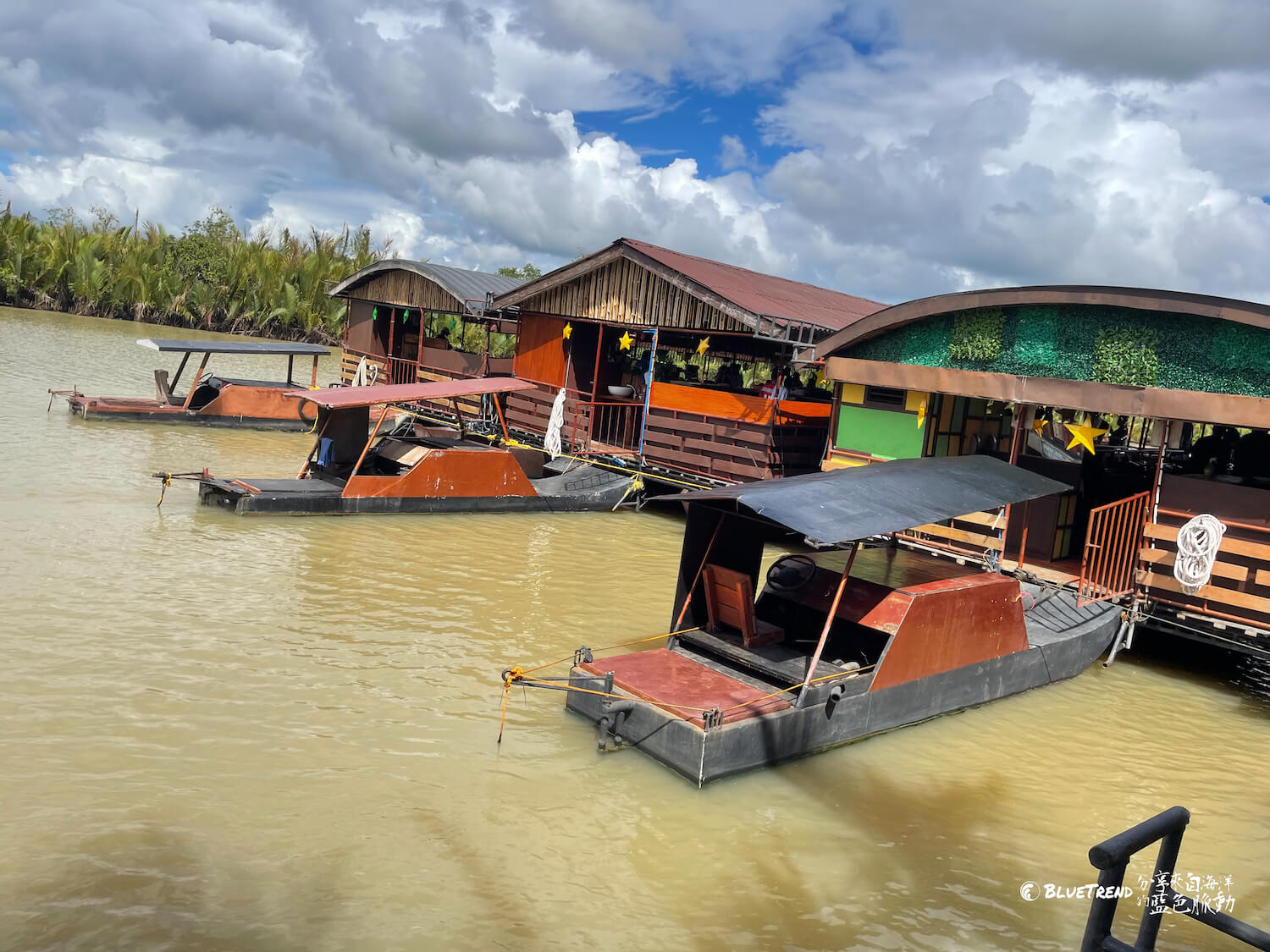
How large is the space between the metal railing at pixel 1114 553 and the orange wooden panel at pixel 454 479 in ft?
29.5

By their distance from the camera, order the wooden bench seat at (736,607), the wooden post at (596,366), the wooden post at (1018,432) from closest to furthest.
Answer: the wooden bench seat at (736,607)
the wooden post at (1018,432)
the wooden post at (596,366)

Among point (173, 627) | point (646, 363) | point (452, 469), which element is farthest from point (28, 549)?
point (646, 363)

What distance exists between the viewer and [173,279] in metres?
44.8

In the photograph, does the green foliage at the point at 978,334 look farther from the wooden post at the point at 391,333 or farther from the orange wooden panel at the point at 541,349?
the wooden post at the point at 391,333

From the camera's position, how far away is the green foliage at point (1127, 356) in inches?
436

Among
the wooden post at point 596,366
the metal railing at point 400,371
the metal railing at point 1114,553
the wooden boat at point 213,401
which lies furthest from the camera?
the metal railing at point 400,371

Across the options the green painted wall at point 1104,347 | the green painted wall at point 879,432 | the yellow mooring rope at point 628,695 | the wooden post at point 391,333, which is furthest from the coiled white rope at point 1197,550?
the wooden post at point 391,333

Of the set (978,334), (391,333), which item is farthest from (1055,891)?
(391,333)

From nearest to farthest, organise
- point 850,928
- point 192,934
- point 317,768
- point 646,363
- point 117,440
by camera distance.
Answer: point 192,934, point 850,928, point 317,768, point 117,440, point 646,363

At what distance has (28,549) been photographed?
11.0 meters

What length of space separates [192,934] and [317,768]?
1829 mm

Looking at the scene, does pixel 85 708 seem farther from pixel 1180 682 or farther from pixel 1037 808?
pixel 1180 682

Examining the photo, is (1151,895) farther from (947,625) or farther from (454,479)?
(454,479)

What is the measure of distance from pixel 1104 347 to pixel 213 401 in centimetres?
1850
